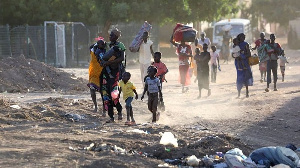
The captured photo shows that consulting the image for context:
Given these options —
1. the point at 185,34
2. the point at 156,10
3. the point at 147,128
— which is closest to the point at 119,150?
the point at 147,128

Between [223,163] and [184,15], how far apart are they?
27.9 meters

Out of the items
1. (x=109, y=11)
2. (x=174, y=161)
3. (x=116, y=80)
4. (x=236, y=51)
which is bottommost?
(x=174, y=161)

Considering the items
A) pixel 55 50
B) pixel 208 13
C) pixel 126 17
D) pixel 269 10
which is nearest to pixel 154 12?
pixel 126 17

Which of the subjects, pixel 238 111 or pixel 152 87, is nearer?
pixel 152 87

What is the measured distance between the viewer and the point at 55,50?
102 feet

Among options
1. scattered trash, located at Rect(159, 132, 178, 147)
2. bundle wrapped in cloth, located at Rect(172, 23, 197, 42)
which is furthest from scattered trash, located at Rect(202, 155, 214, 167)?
bundle wrapped in cloth, located at Rect(172, 23, 197, 42)

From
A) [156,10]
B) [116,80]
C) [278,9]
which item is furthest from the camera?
[278,9]

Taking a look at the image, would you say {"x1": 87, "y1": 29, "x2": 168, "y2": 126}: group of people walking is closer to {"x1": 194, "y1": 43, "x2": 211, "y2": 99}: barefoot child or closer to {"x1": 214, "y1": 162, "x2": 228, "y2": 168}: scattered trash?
{"x1": 214, "y1": 162, "x2": 228, "y2": 168}: scattered trash

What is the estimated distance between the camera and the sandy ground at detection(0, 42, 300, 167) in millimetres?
8195

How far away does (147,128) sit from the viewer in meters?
11.0

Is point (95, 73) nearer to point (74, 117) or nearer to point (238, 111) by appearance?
point (74, 117)

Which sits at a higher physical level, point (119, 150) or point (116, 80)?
point (116, 80)

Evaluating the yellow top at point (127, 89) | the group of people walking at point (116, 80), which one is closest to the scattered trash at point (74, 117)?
the group of people walking at point (116, 80)

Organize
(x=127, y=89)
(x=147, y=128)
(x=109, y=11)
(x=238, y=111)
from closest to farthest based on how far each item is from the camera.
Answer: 1. (x=147, y=128)
2. (x=127, y=89)
3. (x=238, y=111)
4. (x=109, y=11)
